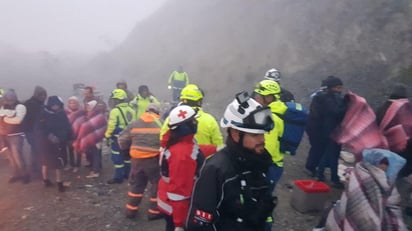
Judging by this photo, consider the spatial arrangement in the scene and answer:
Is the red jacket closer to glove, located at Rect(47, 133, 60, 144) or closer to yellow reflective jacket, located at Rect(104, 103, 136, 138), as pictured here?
yellow reflective jacket, located at Rect(104, 103, 136, 138)

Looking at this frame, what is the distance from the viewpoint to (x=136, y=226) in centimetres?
664

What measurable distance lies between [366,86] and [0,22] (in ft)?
214

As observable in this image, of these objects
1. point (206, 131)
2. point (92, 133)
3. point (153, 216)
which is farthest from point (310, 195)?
point (92, 133)

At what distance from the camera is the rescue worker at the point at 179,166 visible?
4.09 metres

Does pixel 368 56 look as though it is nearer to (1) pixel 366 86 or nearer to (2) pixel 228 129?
(1) pixel 366 86

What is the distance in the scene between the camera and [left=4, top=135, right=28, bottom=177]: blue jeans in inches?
328

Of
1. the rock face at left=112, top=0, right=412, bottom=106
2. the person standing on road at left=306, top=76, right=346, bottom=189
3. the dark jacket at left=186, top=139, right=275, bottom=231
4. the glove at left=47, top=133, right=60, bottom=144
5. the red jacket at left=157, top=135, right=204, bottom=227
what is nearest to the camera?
the dark jacket at left=186, top=139, right=275, bottom=231

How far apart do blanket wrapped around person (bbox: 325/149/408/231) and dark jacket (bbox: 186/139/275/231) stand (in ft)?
6.69

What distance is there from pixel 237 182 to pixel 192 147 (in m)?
1.50

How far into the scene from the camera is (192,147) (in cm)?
430

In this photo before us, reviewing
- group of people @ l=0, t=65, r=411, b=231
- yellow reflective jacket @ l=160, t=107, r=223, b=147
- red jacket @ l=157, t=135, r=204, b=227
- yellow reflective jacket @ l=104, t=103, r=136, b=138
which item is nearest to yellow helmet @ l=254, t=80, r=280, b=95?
group of people @ l=0, t=65, r=411, b=231

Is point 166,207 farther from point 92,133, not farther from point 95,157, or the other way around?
point 95,157

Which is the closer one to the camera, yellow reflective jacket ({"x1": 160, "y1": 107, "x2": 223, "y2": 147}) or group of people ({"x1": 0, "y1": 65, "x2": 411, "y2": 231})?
group of people ({"x1": 0, "y1": 65, "x2": 411, "y2": 231})

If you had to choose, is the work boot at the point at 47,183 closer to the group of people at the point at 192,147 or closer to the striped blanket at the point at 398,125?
the group of people at the point at 192,147
